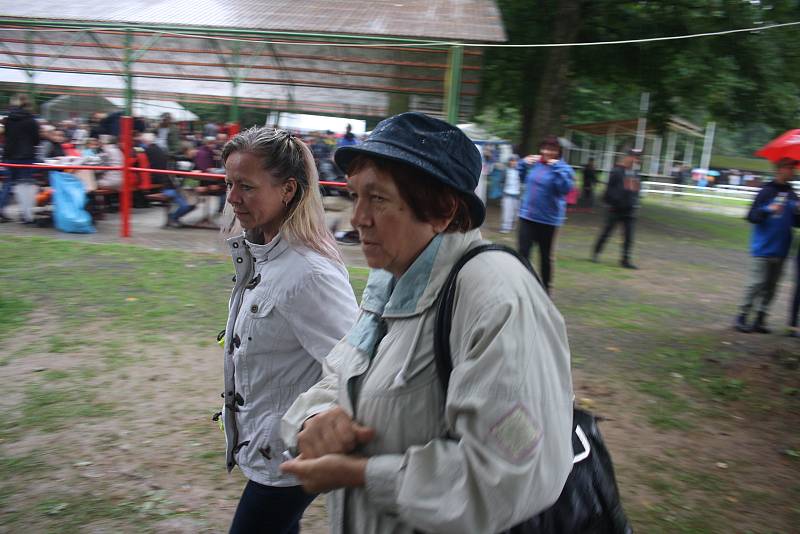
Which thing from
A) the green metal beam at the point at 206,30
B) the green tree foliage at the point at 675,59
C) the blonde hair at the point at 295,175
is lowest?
the blonde hair at the point at 295,175

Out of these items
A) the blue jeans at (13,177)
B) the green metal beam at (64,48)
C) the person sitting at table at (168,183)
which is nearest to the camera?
the blue jeans at (13,177)

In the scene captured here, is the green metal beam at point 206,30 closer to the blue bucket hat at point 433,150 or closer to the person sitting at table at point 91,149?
the person sitting at table at point 91,149

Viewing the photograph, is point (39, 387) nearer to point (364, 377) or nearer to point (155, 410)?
point (155, 410)

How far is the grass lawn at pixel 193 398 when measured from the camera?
3.67 m

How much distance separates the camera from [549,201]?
8.07m

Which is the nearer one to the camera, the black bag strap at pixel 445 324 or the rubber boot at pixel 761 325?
the black bag strap at pixel 445 324

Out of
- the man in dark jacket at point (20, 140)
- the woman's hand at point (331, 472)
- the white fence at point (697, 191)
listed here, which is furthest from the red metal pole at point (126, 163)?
the white fence at point (697, 191)

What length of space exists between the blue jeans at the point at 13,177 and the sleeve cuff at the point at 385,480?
1112cm

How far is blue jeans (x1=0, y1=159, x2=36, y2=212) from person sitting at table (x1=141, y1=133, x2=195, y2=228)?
1995 millimetres

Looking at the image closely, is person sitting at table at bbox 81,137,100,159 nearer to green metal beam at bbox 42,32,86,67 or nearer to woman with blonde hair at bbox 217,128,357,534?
green metal beam at bbox 42,32,86,67

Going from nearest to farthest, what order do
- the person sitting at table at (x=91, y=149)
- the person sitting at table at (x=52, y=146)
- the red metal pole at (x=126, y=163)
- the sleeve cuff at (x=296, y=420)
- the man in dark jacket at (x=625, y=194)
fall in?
the sleeve cuff at (x=296, y=420) < the red metal pole at (x=126, y=163) < the man in dark jacket at (x=625, y=194) < the person sitting at table at (x=52, y=146) < the person sitting at table at (x=91, y=149)

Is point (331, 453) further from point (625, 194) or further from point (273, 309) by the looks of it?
point (625, 194)

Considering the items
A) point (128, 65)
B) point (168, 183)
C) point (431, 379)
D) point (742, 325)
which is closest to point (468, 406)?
point (431, 379)

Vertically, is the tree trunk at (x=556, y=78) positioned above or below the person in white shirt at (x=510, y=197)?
above
